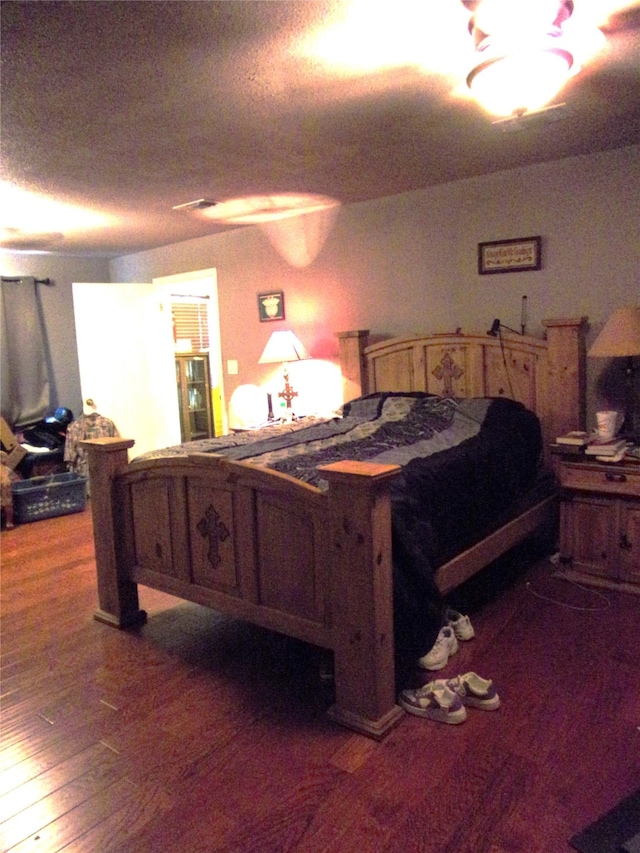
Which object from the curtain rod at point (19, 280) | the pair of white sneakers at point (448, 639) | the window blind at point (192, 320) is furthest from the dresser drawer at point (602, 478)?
the window blind at point (192, 320)

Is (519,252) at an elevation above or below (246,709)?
above

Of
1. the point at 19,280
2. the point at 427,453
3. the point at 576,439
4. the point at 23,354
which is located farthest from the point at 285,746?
the point at 19,280

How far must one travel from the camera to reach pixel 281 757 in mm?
1807

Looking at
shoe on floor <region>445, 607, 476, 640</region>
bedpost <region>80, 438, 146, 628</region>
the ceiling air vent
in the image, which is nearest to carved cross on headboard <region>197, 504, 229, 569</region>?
bedpost <region>80, 438, 146, 628</region>

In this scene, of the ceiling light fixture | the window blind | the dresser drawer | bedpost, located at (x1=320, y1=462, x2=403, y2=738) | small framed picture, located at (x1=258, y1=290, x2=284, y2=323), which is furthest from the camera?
the window blind

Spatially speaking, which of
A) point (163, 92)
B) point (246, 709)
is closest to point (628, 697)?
point (246, 709)

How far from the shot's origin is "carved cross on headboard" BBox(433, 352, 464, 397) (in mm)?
3828

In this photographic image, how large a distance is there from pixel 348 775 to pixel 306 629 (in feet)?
1.54

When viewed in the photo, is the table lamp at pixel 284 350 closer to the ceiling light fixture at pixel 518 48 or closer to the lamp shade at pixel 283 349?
the lamp shade at pixel 283 349

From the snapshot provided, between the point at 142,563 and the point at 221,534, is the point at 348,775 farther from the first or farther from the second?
the point at 142,563

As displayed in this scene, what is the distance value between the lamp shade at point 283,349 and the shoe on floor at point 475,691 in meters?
2.70

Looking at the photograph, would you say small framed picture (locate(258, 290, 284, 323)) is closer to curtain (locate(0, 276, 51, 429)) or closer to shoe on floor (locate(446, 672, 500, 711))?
curtain (locate(0, 276, 51, 429))

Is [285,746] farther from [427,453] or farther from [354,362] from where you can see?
[354,362]

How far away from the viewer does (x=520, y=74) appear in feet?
6.13
